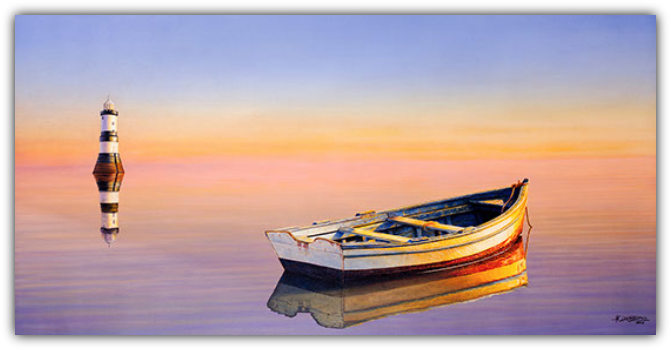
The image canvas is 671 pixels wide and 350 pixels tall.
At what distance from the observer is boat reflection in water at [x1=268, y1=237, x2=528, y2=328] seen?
375 cm

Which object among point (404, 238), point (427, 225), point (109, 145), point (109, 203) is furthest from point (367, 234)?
point (109, 145)

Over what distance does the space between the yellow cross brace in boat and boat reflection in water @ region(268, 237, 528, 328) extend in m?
0.37

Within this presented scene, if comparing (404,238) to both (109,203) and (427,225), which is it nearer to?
(427,225)

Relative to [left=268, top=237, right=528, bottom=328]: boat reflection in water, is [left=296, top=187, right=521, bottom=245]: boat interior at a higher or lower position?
higher

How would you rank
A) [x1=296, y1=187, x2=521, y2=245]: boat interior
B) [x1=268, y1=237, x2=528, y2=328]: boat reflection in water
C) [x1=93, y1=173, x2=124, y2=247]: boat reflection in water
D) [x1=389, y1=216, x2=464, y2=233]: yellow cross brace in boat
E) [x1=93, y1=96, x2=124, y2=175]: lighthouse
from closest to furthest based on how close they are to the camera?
[x1=268, y1=237, x2=528, y2=328]: boat reflection in water → [x1=296, y1=187, x2=521, y2=245]: boat interior → [x1=389, y1=216, x2=464, y2=233]: yellow cross brace in boat → [x1=93, y1=173, x2=124, y2=247]: boat reflection in water → [x1=93, y1=96, x2=124, y2=175]: lighthouse

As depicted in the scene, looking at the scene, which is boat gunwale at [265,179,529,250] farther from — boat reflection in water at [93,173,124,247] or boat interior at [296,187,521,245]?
boat reflection in water at [93,173,124,247]

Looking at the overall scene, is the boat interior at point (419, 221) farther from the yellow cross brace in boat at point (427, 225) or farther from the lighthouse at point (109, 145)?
the lighthouse at point (109, 145)

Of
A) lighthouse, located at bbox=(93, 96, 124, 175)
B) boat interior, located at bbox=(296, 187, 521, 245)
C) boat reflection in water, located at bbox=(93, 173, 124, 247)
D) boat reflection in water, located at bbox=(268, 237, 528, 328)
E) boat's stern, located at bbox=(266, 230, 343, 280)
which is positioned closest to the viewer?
boat reflection in water, located at bbox=(268, 237, 528, 328)

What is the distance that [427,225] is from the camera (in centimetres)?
506

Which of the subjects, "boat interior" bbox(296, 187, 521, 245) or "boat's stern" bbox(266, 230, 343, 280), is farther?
"boat interior" bbox(296, 187, 521, 245)

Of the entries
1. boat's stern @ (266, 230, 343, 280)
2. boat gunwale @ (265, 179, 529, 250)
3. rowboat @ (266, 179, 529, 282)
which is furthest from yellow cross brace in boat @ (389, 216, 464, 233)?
boat's stern @ (266, 230, 343, 280)

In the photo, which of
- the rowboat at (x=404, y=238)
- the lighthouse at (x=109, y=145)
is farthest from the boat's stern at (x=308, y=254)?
the lighthouse at (x=109, y=145)

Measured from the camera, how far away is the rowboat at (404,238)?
4.09 meters
